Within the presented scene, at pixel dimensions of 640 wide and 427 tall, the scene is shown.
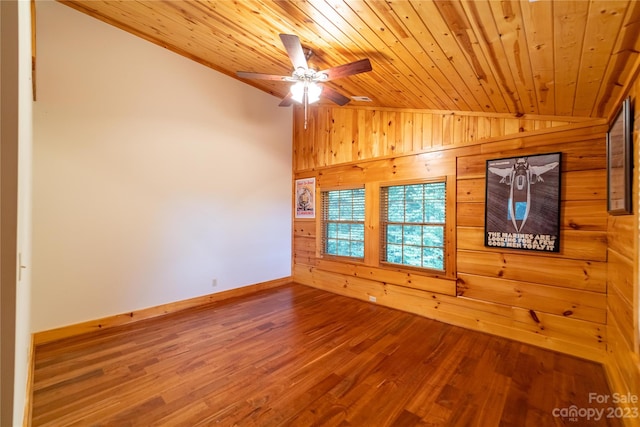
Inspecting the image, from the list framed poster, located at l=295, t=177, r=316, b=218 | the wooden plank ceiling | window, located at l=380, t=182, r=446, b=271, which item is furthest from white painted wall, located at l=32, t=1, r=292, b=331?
window, located at l=380, t=182, r=446, b=271

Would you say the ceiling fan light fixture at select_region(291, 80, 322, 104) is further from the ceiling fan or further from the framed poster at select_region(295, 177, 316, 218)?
the framed poster at select_region(295, 177, 316, 218)

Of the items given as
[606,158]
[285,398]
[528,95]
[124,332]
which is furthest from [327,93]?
[124,332]

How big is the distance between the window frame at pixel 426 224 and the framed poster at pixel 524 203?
0.42 metres

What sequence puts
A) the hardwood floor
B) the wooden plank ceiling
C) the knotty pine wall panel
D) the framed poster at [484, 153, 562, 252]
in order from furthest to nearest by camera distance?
1. the knotty pine wall panel
2. the framed poster at [484, 153, 562, 252]
3. the hardwood floor
4. the wooden plank ceiling

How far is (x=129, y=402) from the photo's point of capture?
5.90 ft

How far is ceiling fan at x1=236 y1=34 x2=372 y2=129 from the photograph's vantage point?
201 centimetres

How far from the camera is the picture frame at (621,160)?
1.60 meters

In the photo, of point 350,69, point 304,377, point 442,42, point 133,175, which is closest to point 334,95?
→ point 350,69

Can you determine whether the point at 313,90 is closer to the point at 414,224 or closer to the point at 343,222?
the point at 414,224

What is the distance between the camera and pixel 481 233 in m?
2.95

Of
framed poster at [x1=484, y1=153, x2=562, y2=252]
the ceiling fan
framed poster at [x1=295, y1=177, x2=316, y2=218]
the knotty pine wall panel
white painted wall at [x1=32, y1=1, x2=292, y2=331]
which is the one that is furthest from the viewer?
framed poster at [x1=295, y1=177, x2=316, y2=218]

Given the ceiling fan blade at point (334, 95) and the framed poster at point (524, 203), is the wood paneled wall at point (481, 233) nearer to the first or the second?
the framed poster at point (524, 203)

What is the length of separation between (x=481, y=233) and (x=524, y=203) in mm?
526

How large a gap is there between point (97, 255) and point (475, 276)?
4420mm
